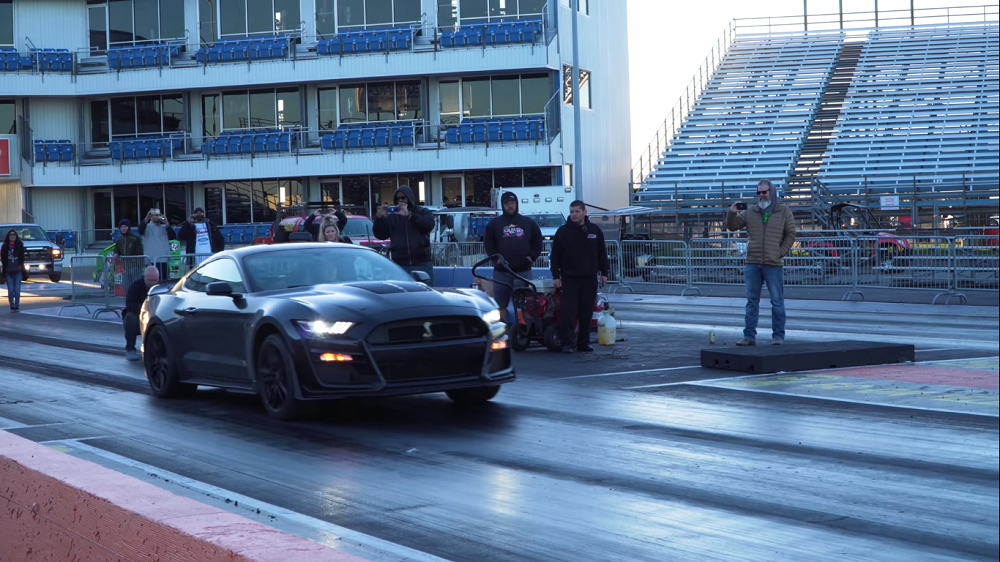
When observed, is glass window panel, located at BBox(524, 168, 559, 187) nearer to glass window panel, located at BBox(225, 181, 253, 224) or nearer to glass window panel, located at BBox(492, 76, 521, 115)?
glass window panel, located at BBox(492, 76, 521, 115)

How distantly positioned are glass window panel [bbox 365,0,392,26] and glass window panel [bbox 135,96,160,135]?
10463mm

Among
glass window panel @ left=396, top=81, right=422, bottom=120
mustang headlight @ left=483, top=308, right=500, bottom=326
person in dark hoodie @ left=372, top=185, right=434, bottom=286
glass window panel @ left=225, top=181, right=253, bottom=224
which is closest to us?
mustang headlight @ left=483, top=308, right=500, bottom=326

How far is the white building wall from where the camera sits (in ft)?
174

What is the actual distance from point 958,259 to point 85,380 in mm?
15383

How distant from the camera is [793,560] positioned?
541 centimetres

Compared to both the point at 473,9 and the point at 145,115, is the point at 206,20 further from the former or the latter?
the point at 473,9

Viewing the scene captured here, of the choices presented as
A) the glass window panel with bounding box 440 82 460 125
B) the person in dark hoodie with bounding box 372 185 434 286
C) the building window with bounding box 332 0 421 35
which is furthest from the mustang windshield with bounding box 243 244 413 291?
the building window with bounding box 332 0 421 35

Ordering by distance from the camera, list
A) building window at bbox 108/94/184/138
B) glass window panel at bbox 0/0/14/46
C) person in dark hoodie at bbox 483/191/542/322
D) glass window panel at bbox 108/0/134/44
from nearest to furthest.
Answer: person in dark hoodie at bbox 483/191/542/322, building window at bbox 108/94/184/138, glass window panel at bbox 0/0/14/46, glass window panel at bbox 108/0/134/44

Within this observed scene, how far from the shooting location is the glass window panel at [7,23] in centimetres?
5303

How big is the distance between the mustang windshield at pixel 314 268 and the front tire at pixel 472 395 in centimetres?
107

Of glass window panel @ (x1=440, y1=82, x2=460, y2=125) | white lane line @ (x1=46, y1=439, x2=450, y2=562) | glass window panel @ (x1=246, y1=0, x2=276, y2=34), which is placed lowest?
white lane line @ (x1=46, y1=439, x2=450, y2=562)

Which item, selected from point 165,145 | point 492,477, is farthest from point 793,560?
point 165,145

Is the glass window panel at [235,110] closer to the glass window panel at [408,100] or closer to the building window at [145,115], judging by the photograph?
the building window at [145,115]

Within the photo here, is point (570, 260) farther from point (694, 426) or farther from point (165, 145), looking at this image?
point (165, 145)
